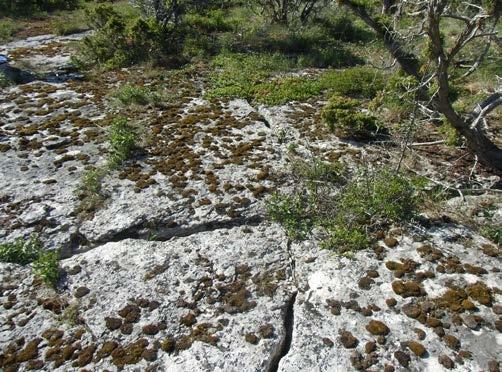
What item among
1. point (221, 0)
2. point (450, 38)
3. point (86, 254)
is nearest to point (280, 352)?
point (86, 254)

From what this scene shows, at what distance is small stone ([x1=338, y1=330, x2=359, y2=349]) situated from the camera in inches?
186

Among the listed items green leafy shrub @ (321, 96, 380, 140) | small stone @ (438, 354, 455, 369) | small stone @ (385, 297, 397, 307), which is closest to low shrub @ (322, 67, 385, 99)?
green leafy shrub @ (321, 96, 380, 140)

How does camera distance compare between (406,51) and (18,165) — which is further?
(406,51)

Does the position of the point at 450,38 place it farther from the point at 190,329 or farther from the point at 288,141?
the point at 190,329

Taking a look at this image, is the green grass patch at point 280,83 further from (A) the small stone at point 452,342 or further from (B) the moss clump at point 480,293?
(A) the small stone at point 452,342

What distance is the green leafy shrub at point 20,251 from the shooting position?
20.3ft

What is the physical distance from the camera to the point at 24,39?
15.9 meters

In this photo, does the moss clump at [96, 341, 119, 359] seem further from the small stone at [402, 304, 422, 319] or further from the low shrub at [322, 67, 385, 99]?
the low shrub at [322, 67, 385, 99]

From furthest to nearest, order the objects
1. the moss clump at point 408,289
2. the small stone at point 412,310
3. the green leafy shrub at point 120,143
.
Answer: the green leafy shrub at point 120,143
the moss clump at point 408,289
the small stone at point 412,310

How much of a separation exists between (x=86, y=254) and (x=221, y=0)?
16186 mm

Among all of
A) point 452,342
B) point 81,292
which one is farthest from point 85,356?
point 452,342

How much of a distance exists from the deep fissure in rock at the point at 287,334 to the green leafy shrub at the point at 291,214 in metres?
1.17

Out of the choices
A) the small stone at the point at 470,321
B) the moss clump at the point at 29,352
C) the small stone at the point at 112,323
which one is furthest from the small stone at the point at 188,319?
the small stone at the point at 470,321

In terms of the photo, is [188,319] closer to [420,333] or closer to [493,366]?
[420,333]
